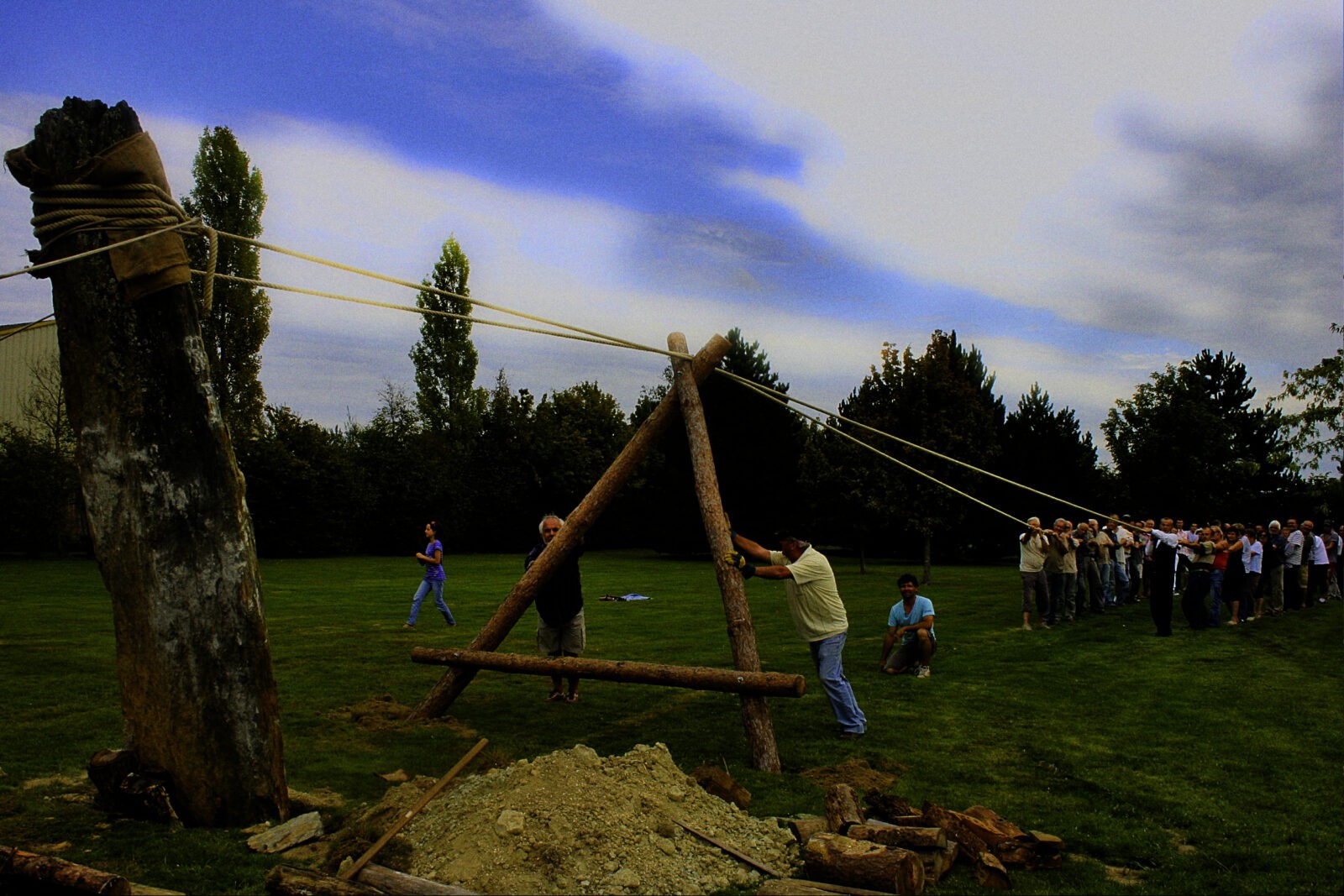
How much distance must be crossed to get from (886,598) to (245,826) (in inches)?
831

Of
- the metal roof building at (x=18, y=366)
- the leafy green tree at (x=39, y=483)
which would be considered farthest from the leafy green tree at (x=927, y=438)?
the metal roof building at (x=18, y=366)

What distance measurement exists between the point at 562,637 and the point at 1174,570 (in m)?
14.0

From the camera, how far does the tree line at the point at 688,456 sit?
3062 cm

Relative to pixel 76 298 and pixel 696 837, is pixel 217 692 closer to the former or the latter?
pixel 76 298

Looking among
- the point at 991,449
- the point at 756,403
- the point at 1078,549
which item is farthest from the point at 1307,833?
the point at 756,403

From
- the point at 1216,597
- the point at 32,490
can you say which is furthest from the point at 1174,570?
the point at 32,490

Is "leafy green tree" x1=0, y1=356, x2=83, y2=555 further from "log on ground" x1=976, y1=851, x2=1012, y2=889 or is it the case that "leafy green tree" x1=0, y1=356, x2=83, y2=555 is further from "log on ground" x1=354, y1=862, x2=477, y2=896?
"log on ground" x1=976, y1=851, x2=1012, y2=889

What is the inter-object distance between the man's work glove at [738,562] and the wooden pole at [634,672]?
3.02ft

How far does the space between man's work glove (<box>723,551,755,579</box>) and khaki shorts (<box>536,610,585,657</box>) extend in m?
2.76

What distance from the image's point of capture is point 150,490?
6207mm

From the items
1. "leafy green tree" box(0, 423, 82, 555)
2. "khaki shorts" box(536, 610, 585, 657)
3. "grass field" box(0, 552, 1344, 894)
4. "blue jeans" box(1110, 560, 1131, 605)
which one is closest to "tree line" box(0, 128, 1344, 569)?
"leafy green tree" box(0, 423, 82, 555)

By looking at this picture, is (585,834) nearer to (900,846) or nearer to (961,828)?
(900,846)

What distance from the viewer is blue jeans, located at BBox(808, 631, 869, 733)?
29.8 ft

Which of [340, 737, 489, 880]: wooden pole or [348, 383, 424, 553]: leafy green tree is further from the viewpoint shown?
[348, 383, 424, 553]: leafy green tree
